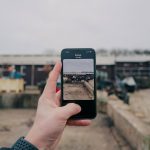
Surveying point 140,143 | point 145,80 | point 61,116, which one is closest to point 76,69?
point 61,116

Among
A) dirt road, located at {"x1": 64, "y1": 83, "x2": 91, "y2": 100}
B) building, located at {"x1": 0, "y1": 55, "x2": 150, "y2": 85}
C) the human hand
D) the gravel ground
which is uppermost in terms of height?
building, located at {"x1": 0, "y1": 55, "x2": 150, "y2": 85}

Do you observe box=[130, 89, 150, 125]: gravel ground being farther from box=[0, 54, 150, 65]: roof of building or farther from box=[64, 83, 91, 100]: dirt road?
box=[0, 54, 150, 65]: roof of building

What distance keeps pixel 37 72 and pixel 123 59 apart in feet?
34.5

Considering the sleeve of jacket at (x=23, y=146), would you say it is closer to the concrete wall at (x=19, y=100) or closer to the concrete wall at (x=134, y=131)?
the concrete wall at (x=134, y=131)

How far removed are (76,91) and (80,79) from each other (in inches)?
3.3

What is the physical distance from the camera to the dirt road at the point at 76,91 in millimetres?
2314

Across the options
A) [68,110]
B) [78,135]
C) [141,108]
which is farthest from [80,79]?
[141,108]

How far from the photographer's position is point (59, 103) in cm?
220

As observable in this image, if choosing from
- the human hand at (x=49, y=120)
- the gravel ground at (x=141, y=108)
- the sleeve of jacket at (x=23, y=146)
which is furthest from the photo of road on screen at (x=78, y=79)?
the gravel ground at (x=141, y=108)

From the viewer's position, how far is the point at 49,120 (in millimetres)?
1814

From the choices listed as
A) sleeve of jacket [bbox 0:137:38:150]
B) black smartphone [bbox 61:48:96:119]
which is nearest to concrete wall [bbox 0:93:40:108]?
black smartphone [bbox 61:48:96:119]

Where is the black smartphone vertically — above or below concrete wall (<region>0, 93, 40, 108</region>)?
above

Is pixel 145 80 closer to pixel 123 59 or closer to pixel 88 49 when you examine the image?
pixel 123 59

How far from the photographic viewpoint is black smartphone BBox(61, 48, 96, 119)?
230cm
